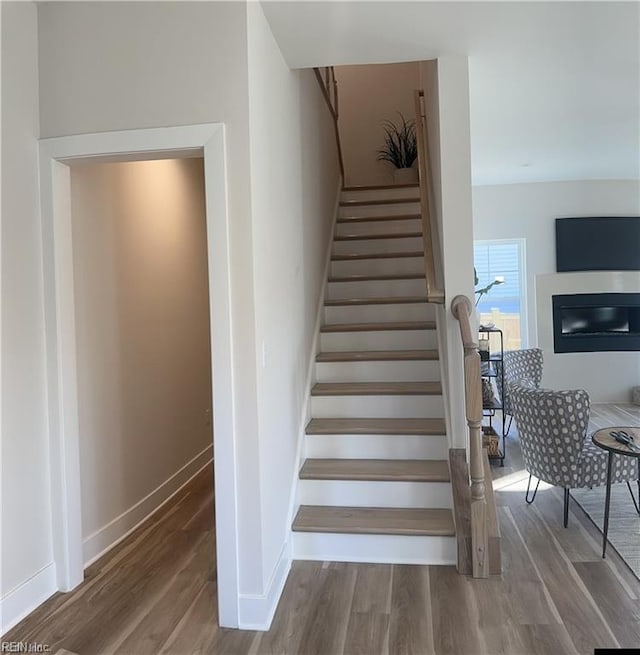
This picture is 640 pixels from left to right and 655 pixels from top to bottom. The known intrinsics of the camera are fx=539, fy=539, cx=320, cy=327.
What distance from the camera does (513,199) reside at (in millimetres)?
6617

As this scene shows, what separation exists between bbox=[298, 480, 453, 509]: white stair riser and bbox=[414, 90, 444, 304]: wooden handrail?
102 centimetres

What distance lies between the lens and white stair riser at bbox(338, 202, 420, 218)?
5094 millimetres

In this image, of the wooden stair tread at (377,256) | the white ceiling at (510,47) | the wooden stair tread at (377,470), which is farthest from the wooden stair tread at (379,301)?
the white ceiling at (510,47)

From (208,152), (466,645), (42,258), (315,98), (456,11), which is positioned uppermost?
(315,98)

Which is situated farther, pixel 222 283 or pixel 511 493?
pixel 511 493

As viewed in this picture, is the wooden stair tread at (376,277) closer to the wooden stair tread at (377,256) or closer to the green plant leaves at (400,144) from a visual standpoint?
the wooden stair tread at (377,256)

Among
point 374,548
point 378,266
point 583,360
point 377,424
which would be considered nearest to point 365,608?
point 374,548

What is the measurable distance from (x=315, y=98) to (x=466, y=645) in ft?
11.9

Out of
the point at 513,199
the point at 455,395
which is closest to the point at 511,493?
the point at 455,395

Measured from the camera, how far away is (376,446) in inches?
124

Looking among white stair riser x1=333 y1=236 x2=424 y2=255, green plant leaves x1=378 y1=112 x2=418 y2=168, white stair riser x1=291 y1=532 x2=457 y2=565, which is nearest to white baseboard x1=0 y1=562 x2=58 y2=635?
white stair riser x1=291 y1=532 x2=457 y2=565

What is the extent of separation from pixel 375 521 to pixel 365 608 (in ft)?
1.61

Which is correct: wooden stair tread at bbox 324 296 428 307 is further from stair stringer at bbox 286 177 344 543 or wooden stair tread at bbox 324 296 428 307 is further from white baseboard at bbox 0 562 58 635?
white baseboard at bbox 0 562 58 635

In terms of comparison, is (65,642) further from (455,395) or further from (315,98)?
(315,98)
